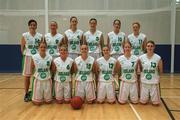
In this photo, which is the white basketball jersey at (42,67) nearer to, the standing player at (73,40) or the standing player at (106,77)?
the standing player at (73,40)

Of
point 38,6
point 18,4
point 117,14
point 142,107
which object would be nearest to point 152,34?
point 117,14

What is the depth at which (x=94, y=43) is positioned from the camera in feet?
22.7

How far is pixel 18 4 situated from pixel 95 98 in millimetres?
6344

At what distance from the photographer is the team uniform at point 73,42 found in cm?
690

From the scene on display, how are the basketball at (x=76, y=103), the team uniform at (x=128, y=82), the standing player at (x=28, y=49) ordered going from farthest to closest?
the standing player at (x=28, y=49), the team uniform at (x=128, y=82), the basketball at (x=76, y=103)

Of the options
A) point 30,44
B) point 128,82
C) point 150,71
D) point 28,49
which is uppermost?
point 30,44

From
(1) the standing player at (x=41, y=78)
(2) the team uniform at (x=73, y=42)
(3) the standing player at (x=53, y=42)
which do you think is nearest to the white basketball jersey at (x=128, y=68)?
(2) the team uniform at (x=73, y=42)

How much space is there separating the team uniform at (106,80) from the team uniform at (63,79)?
622mm

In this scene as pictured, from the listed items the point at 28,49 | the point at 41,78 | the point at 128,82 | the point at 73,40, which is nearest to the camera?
the point at 41,78

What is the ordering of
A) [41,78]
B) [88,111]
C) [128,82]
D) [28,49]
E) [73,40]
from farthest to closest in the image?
[73,40] → [28,49] → [128,82] → [41,78] → [88,111]

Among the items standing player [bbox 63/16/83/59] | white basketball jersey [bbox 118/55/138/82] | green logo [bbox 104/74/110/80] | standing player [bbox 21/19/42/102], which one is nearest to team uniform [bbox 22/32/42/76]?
standing player [bbox 21/19/42/102]

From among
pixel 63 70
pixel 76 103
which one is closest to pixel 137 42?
pixel 63 70

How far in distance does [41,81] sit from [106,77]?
1.31m

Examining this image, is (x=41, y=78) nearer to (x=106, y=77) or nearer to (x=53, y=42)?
(x=53, y=42)
